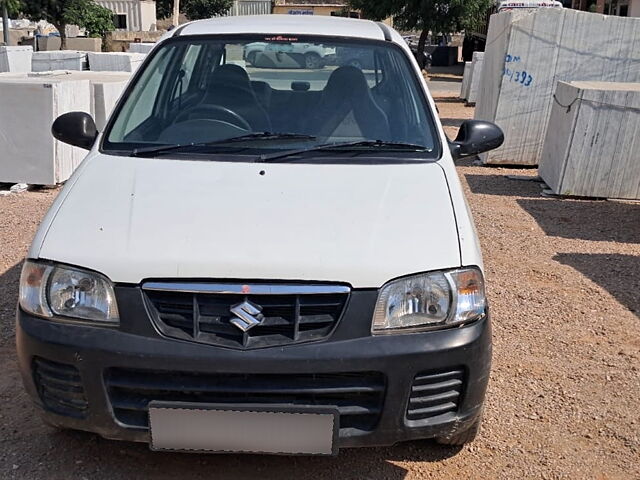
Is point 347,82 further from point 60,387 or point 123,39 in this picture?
point 123,39

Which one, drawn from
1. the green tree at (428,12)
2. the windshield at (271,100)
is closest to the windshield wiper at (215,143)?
the windshield at (271,100)

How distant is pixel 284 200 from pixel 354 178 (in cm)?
39

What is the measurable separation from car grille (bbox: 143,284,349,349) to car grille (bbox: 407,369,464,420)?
0.39 metres

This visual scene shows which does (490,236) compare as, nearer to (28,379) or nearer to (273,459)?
(273,459)

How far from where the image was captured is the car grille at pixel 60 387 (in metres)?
2.51

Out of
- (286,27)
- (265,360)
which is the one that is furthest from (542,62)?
(265,360)

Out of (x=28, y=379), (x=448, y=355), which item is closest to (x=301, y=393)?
(x=448, y=355)

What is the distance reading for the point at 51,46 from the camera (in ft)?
129

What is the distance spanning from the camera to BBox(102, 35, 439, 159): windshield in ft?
11.3

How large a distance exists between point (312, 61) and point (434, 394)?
237 centimetres

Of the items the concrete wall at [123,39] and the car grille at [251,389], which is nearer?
the car grille at [251,389]

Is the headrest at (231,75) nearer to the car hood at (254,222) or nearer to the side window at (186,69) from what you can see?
the side window at (186,69)

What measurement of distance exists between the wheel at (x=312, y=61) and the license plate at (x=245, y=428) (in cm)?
235

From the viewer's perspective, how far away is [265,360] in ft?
7.86
